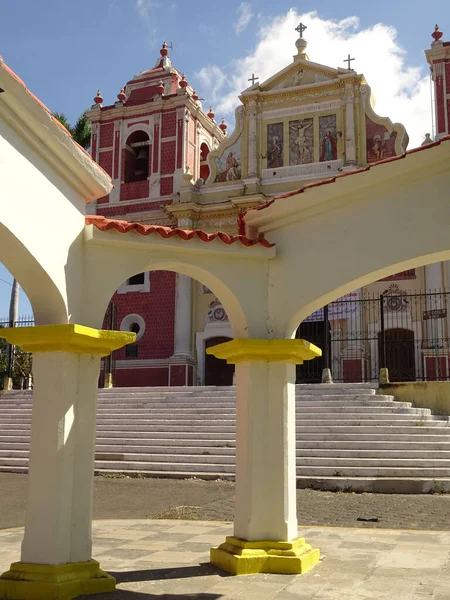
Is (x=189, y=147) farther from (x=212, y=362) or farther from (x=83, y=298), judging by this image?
(x=83, y=298)

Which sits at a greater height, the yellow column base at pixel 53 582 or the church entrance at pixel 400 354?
the church entrance at pixel 400 354

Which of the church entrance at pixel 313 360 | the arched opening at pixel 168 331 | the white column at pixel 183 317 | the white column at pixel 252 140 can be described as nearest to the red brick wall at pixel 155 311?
the arched opening at pixel 168 331

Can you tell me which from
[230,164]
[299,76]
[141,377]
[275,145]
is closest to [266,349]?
[141,377]

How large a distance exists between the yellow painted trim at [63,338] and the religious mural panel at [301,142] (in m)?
17.8

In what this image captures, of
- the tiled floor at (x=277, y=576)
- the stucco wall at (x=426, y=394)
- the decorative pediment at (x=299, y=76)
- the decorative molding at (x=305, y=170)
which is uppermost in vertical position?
the decorative pediment at (x=299, y=76)

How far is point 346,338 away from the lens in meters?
20.6

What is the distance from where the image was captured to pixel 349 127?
21719mm

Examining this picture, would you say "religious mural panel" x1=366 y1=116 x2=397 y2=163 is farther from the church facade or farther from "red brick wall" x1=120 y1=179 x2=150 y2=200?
"red brick wall" x1=120 y1=179 x2=150 y2=200

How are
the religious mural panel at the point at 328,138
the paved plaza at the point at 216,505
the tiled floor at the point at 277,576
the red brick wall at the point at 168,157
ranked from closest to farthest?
the tiled floor at the point at 277,576, the paved plaza at the point at 216,505, the religious mural panel at the point at 328,138, the red brick wall at the point at 168,157

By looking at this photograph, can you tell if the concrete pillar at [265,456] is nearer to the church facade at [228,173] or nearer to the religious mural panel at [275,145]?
the church facade at [228,173]

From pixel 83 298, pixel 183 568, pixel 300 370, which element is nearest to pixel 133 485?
pixel 183 568

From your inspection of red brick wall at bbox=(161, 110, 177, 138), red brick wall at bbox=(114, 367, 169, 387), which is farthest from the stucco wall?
red brick wall at bbox=(161, 110, 177, 138)

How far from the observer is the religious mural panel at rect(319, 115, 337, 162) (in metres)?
21.9

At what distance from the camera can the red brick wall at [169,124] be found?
80.0 feet
